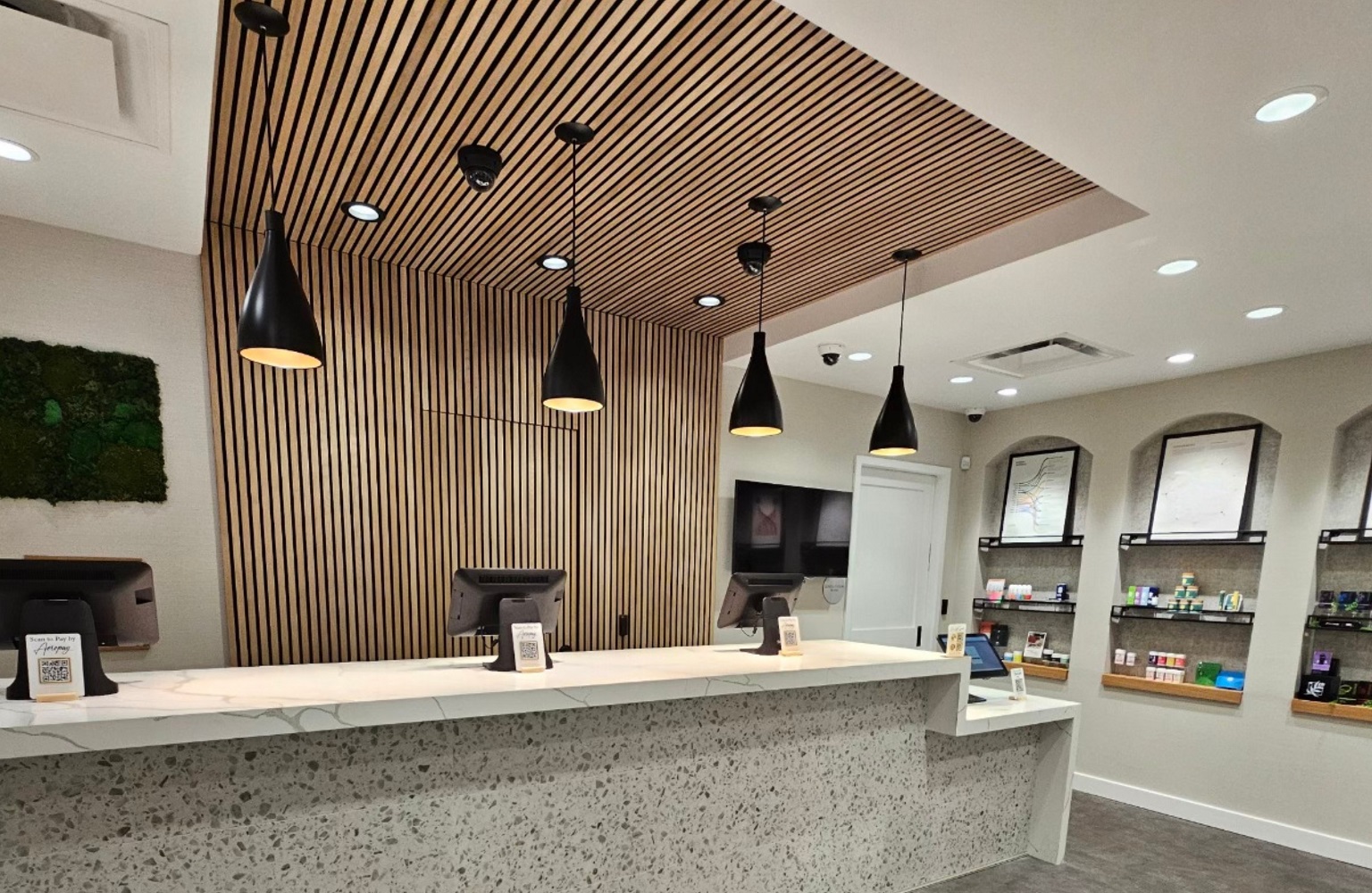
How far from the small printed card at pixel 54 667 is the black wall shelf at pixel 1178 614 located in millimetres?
5664

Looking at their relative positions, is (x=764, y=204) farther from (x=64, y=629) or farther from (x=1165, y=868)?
(x=1165, y=868)

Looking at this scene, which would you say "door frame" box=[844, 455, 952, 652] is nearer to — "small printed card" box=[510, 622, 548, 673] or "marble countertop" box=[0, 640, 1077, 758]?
"marble countertop" box=[0, 640, 1077, 758]

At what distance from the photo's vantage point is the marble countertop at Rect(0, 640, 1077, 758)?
5.46 ft

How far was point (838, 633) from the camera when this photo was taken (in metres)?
5.52

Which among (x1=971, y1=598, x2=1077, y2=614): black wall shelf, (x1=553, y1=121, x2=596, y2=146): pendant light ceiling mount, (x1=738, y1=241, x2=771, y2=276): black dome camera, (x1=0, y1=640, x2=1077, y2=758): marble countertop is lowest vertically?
(x1=971, y1=598, x2=1077, y2=614): black wall shelf

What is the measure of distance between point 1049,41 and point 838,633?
4518 millimetres

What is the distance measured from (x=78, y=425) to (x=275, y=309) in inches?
60.7

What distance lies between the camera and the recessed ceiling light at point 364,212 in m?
2.94

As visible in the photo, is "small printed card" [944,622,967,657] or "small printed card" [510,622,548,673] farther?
"small printed card" [944,622,967,657]

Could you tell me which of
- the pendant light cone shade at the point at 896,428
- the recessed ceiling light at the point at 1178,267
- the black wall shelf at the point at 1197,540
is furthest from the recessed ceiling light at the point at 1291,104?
the black wall shelf at the point at 1197,540

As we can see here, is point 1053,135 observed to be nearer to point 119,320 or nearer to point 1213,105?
point 1213,105

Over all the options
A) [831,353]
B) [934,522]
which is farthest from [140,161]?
[934,522]

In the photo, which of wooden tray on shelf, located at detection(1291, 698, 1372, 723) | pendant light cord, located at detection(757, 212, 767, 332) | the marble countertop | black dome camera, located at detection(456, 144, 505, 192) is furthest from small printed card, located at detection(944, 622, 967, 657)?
black dome camera, located at detection(456, 144, 505, 192)

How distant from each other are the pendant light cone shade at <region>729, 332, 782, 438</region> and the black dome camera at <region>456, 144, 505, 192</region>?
1.38 m
